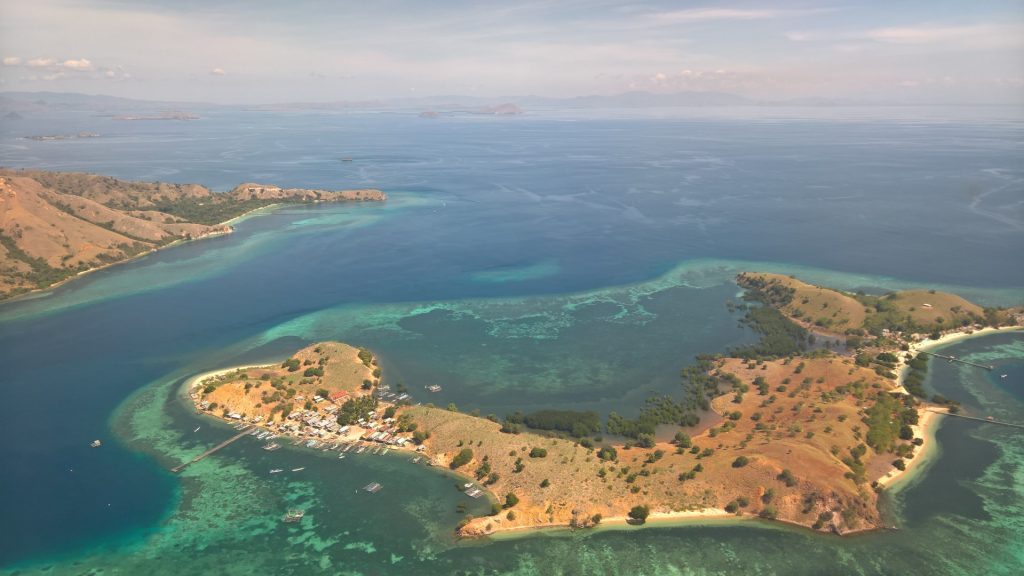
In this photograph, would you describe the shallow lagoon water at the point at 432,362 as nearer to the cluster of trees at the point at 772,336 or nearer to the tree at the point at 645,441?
the cluster of trees at the point at 772,336

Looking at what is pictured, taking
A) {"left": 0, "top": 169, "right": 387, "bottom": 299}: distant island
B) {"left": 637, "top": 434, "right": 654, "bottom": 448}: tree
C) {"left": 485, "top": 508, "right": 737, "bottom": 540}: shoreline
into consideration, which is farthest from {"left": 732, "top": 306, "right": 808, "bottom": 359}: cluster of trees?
{"left": 0, "top": 169, "right": 387, "bottom": 299}: distant island

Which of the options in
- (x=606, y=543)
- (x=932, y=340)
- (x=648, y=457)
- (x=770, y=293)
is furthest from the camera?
(x=770, y=293)

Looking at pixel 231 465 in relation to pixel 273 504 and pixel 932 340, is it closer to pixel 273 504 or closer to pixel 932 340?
pixel 273 504

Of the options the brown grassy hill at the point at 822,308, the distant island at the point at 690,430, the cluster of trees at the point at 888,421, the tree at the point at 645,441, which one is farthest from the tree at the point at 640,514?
the brown grassy hill at the point at 822,308

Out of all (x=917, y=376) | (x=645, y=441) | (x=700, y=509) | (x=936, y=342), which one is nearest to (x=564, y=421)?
(x=645, y=441)

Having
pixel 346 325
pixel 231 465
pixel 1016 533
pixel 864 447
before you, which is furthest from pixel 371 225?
pixel 1016 533

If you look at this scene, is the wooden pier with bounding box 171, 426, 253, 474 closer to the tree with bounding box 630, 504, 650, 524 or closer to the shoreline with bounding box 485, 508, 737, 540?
the shoreline with bounding box 485, 508, 737, 540

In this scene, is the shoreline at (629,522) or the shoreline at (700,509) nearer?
the shoreline at (629,522)
